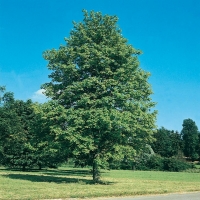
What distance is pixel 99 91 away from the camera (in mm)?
25562

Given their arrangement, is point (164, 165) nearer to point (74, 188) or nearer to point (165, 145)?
point (165, 145)

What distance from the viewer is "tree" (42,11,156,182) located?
76.8ft

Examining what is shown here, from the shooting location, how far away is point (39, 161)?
163 ft

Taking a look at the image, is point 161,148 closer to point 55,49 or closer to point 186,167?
point 186,167

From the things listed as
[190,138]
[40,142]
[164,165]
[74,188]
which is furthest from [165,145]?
[74,188]

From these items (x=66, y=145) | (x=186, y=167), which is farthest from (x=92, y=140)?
(x=186, y=167)

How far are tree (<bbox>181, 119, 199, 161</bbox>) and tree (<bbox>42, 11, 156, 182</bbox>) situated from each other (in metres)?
119

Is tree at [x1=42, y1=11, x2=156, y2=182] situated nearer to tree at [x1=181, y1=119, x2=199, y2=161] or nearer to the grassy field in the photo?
the grassy field

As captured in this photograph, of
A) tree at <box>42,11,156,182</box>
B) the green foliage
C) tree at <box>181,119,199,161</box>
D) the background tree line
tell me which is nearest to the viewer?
tree at <box>42,11,156,182</box>

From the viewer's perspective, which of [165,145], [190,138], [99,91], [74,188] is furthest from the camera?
[190,138]

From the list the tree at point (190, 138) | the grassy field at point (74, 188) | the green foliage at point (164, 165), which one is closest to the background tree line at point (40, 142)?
the green foliage at point (164, 165)

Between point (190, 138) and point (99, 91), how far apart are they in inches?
5004

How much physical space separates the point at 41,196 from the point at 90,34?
53.0 feet

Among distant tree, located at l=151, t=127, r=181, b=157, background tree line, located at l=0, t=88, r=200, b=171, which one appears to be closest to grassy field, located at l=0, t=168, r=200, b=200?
background tree line, located at l=0, t=88, r=200, b=171
